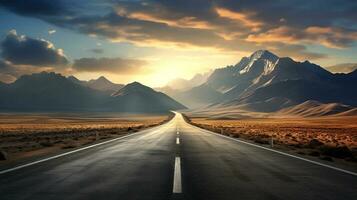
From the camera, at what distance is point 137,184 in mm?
A: 9562

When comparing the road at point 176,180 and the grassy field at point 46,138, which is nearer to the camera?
the road at point 176,180

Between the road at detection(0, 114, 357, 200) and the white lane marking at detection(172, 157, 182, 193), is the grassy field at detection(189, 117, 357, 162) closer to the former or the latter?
the road at detection(0, 114, 357, 200)

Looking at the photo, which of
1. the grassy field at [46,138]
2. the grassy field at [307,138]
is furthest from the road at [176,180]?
the grassy field at [46,138]

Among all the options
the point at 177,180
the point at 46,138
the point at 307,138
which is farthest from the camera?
the point at 307,138

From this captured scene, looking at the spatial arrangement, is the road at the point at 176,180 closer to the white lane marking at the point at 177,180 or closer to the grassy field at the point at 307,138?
the white lane marking at the point at 177,180

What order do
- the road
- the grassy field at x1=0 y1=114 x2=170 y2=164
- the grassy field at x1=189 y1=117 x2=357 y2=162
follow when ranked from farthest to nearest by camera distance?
the grassy field at x1=0 y1=114 x2=170 y2=164
the grassy field at x1=189 y1=117 x2=357 y2=162
the road

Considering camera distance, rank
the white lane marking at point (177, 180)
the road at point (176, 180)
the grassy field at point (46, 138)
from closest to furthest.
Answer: the road at point (176, 180) < the white lane marking at point (177, 180) < the grassy field at point (46, 138)

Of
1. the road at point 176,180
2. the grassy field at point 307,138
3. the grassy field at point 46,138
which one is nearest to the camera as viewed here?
the road at point 176,180

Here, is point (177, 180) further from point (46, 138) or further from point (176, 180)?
point (46, 138)

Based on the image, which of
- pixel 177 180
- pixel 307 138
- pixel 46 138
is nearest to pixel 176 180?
pixel 177 180

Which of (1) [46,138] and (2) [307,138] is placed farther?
(2) [307,138]

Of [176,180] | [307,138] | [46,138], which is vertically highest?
[176,180]

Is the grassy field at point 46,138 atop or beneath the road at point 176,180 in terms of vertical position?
beneath

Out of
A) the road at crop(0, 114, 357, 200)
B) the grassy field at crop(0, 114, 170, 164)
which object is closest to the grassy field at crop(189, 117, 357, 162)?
the road at crop(0, 114, 357, 200)
